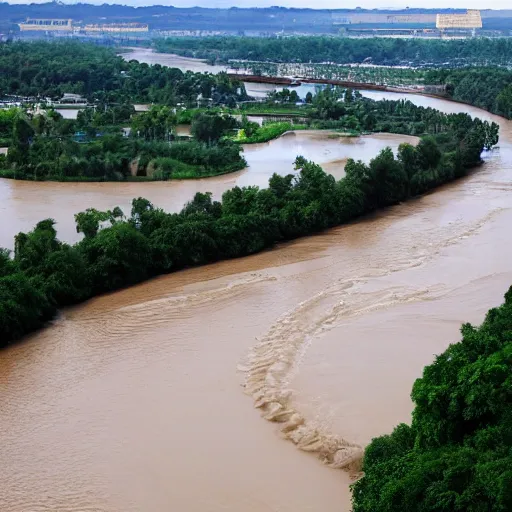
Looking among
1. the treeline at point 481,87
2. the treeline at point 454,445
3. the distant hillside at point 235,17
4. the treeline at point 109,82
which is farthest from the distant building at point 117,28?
the treeline at point 454,445

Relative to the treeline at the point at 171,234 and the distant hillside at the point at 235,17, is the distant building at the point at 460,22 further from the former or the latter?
the treeline at the point at 171,234

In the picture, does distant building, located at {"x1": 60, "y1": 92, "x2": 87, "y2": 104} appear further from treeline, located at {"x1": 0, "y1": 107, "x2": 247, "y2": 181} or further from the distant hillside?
the distant hillside

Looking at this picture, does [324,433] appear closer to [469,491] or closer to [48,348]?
[469,491]

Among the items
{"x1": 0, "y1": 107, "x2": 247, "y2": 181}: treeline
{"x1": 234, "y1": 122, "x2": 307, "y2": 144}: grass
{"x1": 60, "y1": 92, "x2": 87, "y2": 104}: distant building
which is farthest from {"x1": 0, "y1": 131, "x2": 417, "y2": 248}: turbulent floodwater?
{"x1": 60, "y1": 92, "x2": 87, "y2": 104}: distant building

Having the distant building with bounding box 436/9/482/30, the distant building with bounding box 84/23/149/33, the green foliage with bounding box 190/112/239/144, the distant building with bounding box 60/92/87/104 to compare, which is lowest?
the green foliage with bounding box 190/112/239/144

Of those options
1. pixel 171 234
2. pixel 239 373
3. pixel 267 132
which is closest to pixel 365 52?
pixel 267 132

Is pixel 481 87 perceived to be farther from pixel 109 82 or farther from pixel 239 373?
pixel 239 373
